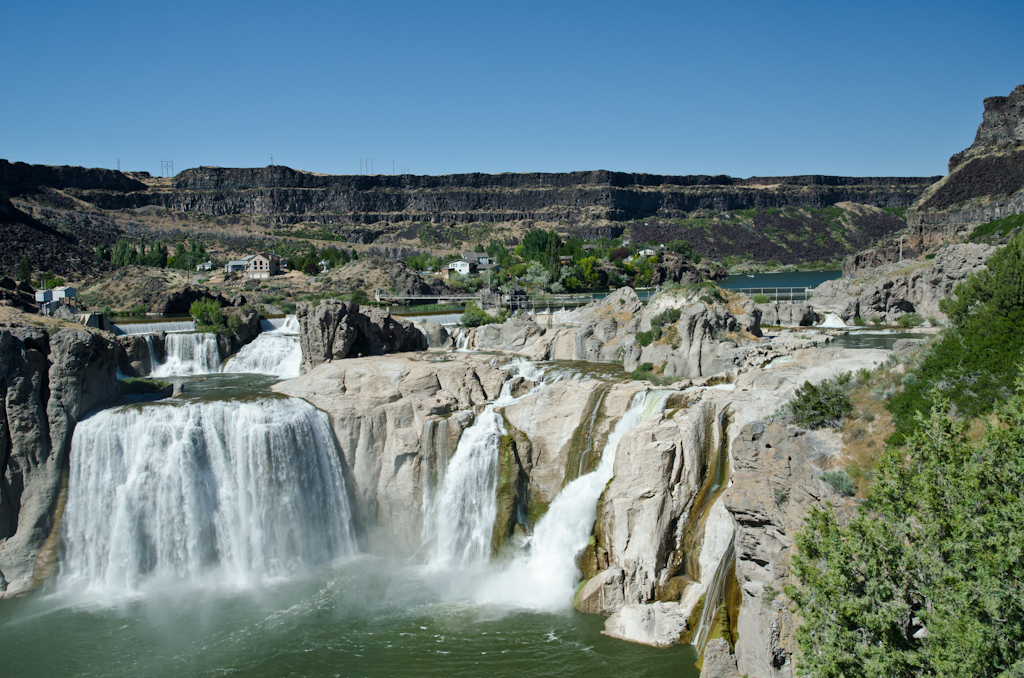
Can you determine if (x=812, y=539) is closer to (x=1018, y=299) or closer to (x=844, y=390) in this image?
(x=844, y=390)

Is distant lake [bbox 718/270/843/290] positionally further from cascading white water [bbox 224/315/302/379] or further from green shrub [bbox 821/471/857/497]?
green shrub [bbox 821/471/857/497]

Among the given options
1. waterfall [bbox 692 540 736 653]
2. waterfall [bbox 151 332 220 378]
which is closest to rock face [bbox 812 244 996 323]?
waterfall [bbox 692 540 736 653]

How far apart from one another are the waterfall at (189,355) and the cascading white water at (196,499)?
2042cm

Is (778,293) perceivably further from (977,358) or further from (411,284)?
(977,358)

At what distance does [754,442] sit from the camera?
1730 cm

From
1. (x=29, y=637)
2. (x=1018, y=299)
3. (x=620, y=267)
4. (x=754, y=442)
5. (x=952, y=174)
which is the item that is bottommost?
(x=29, y=637)

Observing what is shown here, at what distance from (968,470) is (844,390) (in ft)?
24.9

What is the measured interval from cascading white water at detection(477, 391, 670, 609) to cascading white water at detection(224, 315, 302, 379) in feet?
81.1

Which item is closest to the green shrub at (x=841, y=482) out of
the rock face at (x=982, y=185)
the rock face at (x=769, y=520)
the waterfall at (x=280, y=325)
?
the rock face at (x=769, y=520)

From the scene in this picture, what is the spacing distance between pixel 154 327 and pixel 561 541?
144ft

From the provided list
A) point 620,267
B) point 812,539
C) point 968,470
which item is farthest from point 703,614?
point 620,267

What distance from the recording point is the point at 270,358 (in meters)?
48.0

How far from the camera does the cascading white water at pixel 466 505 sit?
27.6m

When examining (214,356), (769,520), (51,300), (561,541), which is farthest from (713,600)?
(51,300)
